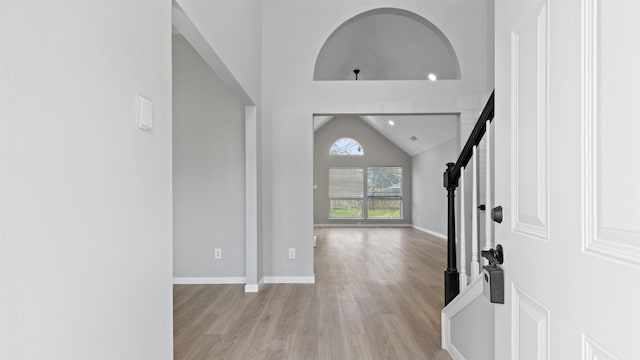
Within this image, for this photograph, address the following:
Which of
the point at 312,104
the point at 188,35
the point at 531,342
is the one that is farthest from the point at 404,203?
the point at 531,342

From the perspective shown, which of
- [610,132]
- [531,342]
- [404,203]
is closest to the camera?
[610,132]

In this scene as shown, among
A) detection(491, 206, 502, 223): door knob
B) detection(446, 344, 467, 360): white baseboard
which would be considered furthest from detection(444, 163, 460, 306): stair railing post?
detection(491, 206, 502, 223): door knob

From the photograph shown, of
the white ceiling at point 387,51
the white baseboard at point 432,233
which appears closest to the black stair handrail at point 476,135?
the white ceiling at point 387,51

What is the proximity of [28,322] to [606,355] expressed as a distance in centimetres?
107

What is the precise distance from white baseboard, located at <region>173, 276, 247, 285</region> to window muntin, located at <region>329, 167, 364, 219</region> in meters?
7.93

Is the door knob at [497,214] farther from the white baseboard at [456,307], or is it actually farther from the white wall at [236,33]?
the white wall at [236,33]

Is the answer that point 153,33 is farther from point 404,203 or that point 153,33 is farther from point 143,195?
point 404,203

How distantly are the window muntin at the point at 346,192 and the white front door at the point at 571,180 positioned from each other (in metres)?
10.9

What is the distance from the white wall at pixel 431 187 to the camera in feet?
28.0

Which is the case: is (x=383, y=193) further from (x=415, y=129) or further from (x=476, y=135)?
(x=476, y=135)

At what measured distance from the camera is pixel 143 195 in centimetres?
132

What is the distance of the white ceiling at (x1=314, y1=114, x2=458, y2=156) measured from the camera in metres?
7.47

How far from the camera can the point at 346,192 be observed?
1205 cm

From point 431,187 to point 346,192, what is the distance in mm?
3034
